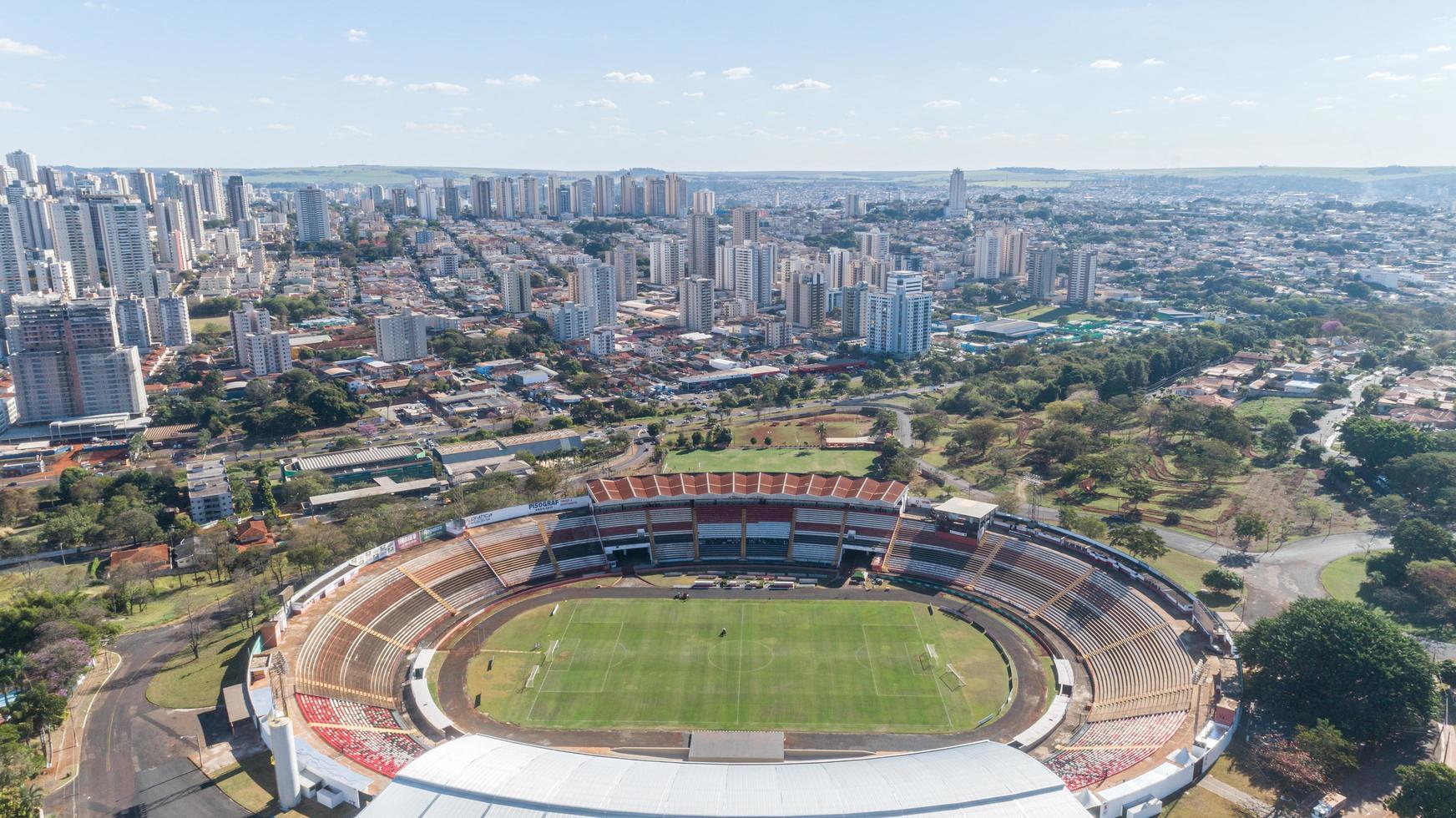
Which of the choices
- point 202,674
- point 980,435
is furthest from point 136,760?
point 980,435

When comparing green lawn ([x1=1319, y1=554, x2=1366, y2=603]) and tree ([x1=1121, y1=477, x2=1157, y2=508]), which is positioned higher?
tree ([x1=1121, y1=477, x2=1157, y2=508])

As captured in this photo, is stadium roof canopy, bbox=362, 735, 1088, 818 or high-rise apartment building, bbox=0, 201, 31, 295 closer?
stadium roof canopy, bbox=362, 735, 1088, 818

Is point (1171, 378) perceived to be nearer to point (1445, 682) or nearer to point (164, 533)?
point (1445, 682)

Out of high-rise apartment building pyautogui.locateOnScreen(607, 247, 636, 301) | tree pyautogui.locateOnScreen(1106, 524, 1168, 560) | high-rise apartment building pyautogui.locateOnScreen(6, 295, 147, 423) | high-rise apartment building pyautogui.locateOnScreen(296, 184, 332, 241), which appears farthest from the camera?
high-rise apartment building pyautogui.locateOnScreen(296, 184, 332, 241)

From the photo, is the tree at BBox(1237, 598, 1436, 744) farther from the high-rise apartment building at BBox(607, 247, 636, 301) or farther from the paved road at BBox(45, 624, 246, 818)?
the high-rise apartment building at BBox(607, 247, 636, 301)

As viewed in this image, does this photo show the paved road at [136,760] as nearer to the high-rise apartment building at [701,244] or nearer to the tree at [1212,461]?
the tree at [1212,461]

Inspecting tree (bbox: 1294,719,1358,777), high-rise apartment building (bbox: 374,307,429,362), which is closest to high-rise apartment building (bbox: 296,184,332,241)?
high-rise apartment building (bbox: 374,307,429,362)

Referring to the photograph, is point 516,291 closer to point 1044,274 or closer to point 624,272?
point 624,272

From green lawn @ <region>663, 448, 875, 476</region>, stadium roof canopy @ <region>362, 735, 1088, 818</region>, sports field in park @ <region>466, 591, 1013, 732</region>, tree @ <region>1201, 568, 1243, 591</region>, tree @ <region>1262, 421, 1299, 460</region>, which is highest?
stadium roof canopy @ <region>362, 735, 1088, 818</region>
